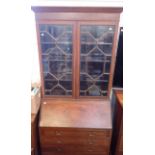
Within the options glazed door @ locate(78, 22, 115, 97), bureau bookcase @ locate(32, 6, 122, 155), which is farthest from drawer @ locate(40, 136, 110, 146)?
glazed door @ locate(78, 22, 115, 97)

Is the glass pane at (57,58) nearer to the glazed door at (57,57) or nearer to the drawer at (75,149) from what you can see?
the glazed door at (57,57)

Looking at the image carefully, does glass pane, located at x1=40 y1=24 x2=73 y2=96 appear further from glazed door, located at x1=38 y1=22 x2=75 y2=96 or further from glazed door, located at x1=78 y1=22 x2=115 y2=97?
glazed door, located at x1=78 y1=22 x2=115 y2=97

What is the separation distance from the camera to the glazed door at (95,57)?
68.1 inches

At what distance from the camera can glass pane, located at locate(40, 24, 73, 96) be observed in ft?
5.74

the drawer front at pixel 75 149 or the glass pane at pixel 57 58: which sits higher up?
the glass pane at pixel 57 58

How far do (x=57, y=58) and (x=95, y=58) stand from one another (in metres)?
0.46

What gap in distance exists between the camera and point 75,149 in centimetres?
196

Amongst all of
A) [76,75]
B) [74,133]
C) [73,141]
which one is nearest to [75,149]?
[73,141]

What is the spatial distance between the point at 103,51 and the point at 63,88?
27.1 inches

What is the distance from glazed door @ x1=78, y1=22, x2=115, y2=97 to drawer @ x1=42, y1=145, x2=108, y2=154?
649 millimetres

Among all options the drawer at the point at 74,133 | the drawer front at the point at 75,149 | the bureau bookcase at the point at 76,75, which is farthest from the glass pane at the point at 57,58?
the drawer front at the point at 75,149

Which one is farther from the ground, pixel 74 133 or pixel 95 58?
pixel 95 58

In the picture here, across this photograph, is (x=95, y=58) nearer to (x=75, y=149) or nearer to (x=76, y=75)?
(x=76, y=75)
